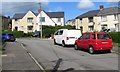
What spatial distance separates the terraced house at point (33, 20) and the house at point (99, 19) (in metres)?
9.98

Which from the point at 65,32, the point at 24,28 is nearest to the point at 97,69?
the point at 65,32

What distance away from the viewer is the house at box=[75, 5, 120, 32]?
65188 millimetres

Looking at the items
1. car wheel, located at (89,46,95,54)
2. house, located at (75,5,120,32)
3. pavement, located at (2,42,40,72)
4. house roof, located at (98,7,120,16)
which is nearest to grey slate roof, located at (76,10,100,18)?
house, located at (75,5,120,32)

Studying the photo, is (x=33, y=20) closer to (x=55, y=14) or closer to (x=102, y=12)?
(x=55, y=14)

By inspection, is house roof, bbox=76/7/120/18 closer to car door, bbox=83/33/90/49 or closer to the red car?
car door, bbox=83/33/90/49

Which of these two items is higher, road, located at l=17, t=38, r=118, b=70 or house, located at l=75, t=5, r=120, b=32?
house, located at l=75, t=5, r=120, b=32

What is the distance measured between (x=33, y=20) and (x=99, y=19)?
75.1 feet

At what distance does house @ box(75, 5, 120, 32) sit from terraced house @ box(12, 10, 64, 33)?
32.7 feet

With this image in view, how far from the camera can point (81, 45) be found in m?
21.5

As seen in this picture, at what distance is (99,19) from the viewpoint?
2761 inches

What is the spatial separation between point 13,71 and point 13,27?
3123 inches

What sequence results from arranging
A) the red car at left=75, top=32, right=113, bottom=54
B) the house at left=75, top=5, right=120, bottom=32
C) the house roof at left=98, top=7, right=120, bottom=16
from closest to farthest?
the red car at left=75, top=32, right=113, bottom=54 < the house at left=75, top=5, right=120, bottom=32 < the house roof at left=98, top=7, right=120, bottom=16

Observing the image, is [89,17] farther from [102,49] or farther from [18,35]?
[102,49]

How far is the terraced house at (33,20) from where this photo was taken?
273 feet
